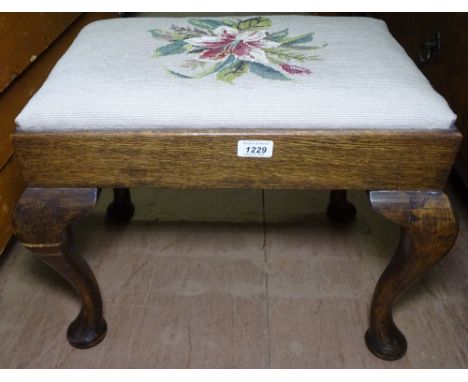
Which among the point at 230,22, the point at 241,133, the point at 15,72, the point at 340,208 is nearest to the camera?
the point at 241,133

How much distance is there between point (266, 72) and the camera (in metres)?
0.62

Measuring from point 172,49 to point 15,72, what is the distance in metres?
0.37

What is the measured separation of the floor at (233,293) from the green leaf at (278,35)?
425 mm

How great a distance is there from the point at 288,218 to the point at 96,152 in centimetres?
57

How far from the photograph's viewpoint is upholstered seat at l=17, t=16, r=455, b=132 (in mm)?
568

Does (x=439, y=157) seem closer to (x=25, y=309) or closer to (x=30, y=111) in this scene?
(x=30, y=111)

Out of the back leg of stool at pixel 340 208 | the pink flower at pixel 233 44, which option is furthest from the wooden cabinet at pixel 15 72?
the back leg of stool at pixel 340 208

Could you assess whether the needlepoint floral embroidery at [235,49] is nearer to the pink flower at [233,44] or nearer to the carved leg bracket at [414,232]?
the pink flower at [233,44]

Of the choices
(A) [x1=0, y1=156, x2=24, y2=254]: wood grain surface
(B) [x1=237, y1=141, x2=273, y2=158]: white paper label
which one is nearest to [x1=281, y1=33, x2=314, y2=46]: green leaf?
(B) [x1=237, y1=141, x2=273, y2=158]: white paper label

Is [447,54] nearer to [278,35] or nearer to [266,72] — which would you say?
[278,35]

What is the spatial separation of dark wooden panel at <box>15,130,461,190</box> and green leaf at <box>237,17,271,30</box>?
0.27m

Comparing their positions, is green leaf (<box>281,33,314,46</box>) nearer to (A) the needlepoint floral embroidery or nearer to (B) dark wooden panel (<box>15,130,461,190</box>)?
(A) the needlepoint floral embroidery

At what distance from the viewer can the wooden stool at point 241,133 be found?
571 mm

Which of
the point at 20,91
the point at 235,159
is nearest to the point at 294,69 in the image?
the point at 235,159
